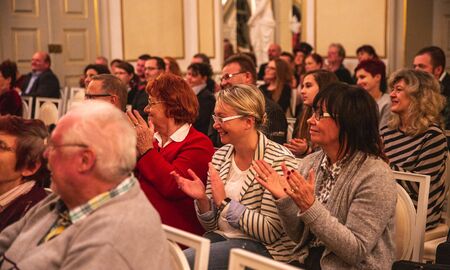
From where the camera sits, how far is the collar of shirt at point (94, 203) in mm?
1853

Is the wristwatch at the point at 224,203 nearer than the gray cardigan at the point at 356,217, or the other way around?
the gray cardigan at the point at 356,217

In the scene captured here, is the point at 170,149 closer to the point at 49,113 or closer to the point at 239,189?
the point at 239,189

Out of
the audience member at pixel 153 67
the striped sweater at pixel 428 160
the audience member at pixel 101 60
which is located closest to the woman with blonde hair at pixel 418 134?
the striped sweater at pixel 428 160

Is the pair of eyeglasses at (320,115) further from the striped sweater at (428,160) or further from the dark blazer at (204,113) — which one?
the dark blazer at (204,113)

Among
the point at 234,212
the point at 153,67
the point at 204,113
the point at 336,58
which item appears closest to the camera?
the point at 234,212

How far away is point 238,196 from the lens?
2.93 metres

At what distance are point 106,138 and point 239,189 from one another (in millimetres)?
1149

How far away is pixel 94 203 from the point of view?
72.9 inches

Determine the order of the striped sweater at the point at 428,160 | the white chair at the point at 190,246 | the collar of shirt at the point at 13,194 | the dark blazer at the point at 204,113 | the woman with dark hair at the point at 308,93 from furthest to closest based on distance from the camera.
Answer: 1. the dark blazer at the point at 204,113
2. the woman with dark hair at the point at 308,93
3. the striped sweater at the point at 428,160
4. the collar of shirt at the point at 13,194
5. the white chair at the point at 190,246

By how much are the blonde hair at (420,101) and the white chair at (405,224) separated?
33.5 inches

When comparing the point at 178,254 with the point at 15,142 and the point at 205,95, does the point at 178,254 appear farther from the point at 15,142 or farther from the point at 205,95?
the point at 205,95

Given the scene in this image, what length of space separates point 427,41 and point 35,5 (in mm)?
5191

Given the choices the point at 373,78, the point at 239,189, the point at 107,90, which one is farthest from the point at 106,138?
the point at 373,78

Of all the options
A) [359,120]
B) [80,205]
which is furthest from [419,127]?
[80,205]
